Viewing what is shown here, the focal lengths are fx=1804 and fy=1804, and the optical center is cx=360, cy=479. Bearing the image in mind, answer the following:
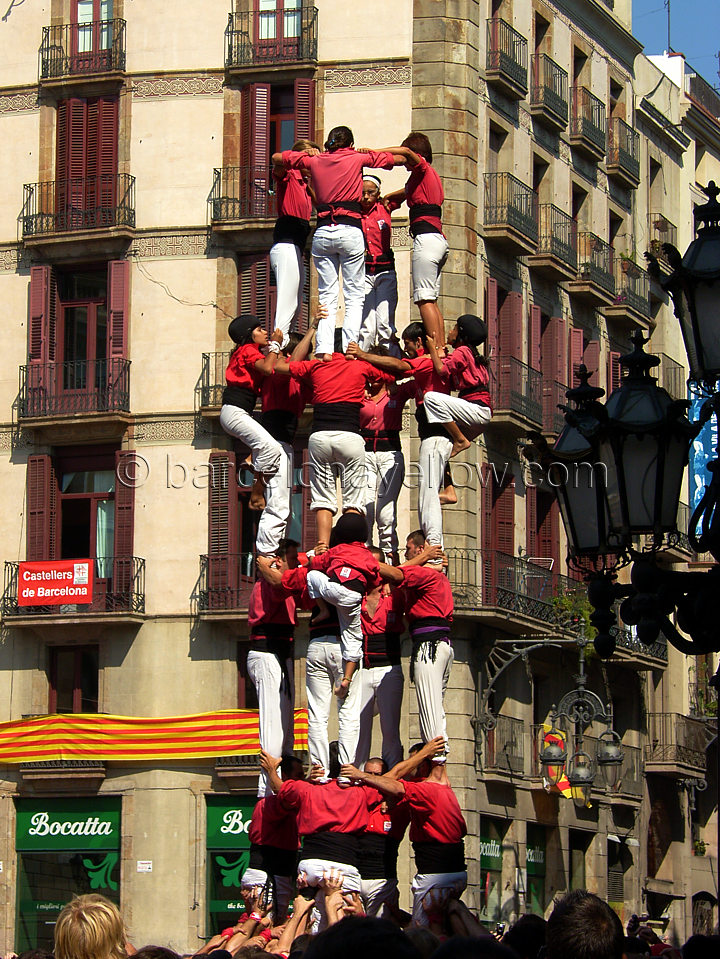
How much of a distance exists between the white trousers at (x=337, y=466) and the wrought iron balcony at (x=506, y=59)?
23.8 meters

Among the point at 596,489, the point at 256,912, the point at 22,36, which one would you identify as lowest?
the point at 256,912

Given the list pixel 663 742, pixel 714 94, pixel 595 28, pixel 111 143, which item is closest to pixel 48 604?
pixel 111 143

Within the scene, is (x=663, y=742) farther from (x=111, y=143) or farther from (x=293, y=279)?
(x=293, y=279)

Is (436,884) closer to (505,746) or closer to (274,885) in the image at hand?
(274,885)

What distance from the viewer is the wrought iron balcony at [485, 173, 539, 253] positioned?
4047cm

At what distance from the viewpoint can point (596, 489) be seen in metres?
12.5

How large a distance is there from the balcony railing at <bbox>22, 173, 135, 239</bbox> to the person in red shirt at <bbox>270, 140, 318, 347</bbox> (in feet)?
65.8

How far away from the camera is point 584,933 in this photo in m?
7.38

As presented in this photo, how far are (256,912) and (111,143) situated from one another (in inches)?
982

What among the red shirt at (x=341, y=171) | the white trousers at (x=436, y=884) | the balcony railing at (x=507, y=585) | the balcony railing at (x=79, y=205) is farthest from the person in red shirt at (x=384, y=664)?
the balcony railing at (x=79, y=205)

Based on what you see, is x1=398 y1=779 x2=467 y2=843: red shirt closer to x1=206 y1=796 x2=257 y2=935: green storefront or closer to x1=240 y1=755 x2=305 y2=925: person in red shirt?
x1=240 y1=755 x2=305 y2=925: person in red shirt

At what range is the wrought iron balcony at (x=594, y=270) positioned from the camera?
149 feet

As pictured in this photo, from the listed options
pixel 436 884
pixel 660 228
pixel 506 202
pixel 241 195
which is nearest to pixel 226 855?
pixel 241 195

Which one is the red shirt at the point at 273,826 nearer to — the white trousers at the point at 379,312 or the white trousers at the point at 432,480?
the white trousers at the point at 432,480
